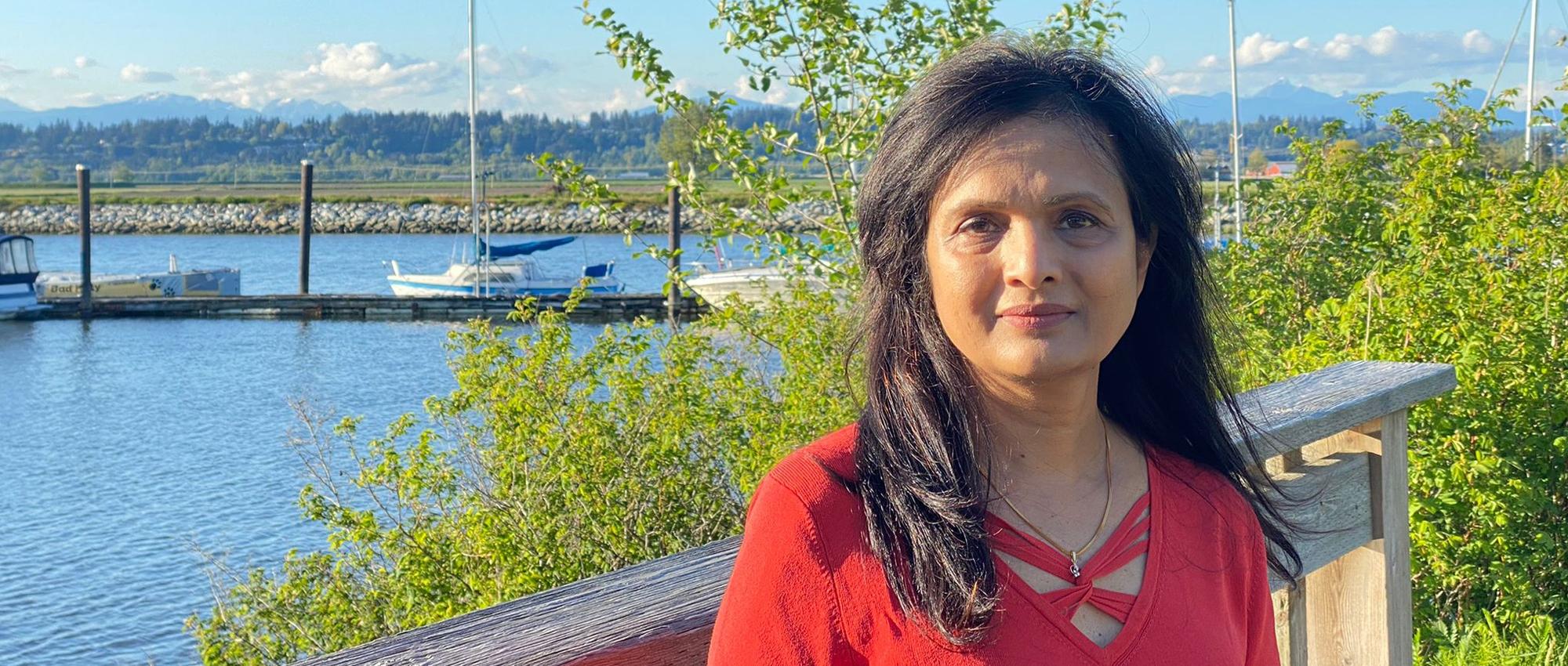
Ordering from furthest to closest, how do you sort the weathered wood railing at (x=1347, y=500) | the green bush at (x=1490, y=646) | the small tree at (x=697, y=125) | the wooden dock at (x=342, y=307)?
the wooden dock at (x=342, y=307) → the small tree at (x=697, y=125) → the green bush at (x=1490, y=646) → the weathered wood railing at (x=1347, y=500)

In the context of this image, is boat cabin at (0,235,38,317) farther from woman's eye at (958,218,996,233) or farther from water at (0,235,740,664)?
woman's eye at (958,218,996,233)

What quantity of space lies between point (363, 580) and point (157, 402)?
20262mm

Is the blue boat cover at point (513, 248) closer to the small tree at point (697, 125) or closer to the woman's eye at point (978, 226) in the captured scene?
the small tree at point (697, 125)

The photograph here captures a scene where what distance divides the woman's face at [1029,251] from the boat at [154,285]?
41.5 metres

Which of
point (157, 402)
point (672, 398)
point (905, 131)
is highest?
point (905, 131)

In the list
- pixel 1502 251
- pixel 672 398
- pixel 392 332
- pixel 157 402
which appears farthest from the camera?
pixel 392 332

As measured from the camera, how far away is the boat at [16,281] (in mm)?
36344

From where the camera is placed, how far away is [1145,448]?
1.77 m

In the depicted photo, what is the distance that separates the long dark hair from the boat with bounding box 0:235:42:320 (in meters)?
39.4

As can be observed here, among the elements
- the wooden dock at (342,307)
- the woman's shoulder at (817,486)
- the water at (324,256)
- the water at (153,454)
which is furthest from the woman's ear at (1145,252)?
the water at (324,256)

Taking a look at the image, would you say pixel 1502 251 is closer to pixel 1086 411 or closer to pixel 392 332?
pixel 1086 411

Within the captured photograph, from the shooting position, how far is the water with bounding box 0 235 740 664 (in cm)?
1150

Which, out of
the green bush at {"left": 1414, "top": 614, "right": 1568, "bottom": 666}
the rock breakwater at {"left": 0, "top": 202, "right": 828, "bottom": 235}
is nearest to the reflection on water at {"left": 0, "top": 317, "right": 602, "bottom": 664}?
the green bush at {"left": 1414, "top": 614, "right": 1568, "bottom": 666}

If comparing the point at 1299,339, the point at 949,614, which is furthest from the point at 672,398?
the point at 949,614
